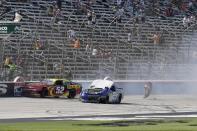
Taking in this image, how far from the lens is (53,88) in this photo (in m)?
32.5

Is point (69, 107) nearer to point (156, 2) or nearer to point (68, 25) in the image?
point (68, 25)

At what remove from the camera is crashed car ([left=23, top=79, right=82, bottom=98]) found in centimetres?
3203

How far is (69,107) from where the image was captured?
26.6m

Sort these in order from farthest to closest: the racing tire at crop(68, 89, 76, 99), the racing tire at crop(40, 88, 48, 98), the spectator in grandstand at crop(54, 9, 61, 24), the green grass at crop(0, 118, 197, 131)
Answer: the spectator in grandstand at crop(54, 9, 61, 24)
the racing tire at crop(68, 89, 76, 99)
the racing tire at crop(40, 88, 48, 98)
the green grass at crop(0, 118, 197, 131)

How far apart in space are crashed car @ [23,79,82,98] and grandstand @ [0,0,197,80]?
873mm

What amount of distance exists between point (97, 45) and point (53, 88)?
5279mm

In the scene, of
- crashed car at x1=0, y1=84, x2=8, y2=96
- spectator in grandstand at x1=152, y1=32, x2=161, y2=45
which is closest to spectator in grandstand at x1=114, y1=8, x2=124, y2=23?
spectator in grandstand at x1=152, y1=32, x2=161, y2=45

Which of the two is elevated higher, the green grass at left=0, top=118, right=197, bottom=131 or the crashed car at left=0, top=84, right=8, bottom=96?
the crashed car at left=0, top=84, right=8, bottom=96

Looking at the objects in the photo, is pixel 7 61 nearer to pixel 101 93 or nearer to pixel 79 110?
pixel 101 93

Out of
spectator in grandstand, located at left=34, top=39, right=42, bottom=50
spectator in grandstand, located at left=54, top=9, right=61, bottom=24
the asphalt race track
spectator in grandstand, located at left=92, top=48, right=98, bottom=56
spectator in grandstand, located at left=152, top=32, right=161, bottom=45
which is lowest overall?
the asphalt race track

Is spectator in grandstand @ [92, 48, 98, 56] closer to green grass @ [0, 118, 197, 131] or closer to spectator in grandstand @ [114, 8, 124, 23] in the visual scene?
spectator in grandstand @ [114, 8, 124, 23]

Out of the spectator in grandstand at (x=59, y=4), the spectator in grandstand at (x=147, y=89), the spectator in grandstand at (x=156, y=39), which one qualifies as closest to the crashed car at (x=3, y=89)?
the spectator in grandstand at (x=59, y=4)

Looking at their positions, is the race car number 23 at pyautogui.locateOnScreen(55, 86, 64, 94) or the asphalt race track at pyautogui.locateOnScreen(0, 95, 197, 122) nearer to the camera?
the asphalt race track at pyautogui.locateOnScreen(0, 95, 197, 122)

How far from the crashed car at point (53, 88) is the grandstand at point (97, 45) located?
0.87 m
